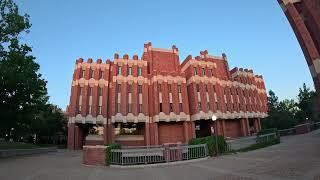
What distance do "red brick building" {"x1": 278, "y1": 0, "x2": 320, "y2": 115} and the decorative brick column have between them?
14174 millimetres

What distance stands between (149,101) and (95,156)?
24.2 metres

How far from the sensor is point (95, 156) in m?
18.2

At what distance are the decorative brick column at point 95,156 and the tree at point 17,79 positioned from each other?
29.9 ft

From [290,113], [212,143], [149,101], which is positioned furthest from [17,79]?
[290,113]

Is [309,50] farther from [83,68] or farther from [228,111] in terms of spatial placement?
[83,68]

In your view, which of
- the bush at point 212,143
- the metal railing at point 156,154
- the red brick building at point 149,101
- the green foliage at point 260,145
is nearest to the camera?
the metal railing at point 156,154

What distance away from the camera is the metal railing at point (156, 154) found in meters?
17.3

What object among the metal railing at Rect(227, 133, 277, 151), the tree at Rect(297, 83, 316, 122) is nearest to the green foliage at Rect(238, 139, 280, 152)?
the metal railing at Rect(227, 133, 277, 151)

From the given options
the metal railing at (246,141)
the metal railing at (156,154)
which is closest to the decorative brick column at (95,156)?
the metal railing at (156,154)

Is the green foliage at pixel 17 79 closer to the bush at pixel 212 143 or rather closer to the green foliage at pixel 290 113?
the bush at pixel 212 143

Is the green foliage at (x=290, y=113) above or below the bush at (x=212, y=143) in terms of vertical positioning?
above

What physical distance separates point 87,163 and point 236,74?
128 ft

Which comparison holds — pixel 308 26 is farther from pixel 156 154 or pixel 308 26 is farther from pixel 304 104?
pixel 304 104

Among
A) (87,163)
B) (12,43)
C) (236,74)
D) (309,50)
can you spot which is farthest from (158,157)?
(236,74)
